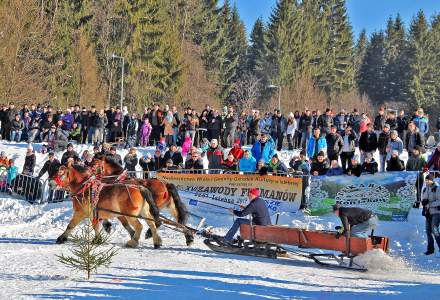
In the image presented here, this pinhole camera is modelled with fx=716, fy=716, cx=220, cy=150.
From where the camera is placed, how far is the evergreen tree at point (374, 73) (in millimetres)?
85625

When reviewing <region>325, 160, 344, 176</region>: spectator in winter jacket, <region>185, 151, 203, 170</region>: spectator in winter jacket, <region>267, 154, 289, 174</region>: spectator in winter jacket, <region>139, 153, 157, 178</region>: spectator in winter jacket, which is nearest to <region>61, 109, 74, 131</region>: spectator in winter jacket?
<region>139, 153, 157, 178</region>: spectator in winter jacket

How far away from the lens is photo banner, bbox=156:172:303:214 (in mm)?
17516

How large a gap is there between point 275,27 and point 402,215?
5988 cm

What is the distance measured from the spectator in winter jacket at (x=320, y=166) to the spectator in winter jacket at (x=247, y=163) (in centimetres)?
158

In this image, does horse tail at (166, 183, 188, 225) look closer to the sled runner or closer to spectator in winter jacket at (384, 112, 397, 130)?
the sled runner

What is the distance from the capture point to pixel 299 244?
13477 millimetres

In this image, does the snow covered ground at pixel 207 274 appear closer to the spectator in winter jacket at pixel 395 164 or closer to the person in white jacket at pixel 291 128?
the spectator in winter jacket at pixel 395 164

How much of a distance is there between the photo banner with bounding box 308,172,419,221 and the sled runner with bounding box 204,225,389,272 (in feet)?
9.54

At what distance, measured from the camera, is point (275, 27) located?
74188 mm

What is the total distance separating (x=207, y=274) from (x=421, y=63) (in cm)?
7296

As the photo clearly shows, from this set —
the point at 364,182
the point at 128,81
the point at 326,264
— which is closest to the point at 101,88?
the point at 128,81

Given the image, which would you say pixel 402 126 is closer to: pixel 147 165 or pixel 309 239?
pixel 147 165

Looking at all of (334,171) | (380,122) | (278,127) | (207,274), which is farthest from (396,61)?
(207,274)

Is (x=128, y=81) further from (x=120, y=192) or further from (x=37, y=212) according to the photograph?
(x=120, y=192)
